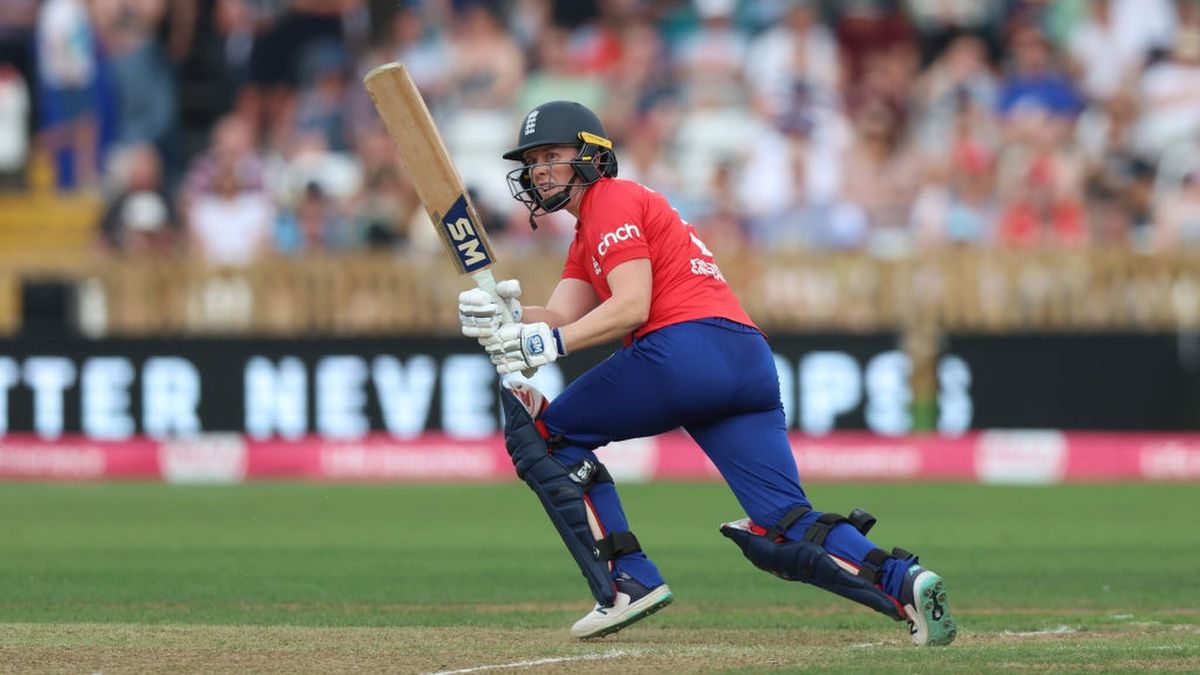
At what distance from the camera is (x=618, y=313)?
6.29 m

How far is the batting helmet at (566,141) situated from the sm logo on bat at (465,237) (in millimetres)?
252

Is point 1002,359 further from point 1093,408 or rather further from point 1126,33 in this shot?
point 1126,33

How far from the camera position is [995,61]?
17.2m

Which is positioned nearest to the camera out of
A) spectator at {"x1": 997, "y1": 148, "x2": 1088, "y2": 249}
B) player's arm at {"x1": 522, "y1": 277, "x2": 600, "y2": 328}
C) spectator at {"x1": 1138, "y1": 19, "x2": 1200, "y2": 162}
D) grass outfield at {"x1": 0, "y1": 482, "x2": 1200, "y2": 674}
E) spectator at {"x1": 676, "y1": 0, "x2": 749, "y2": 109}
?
grass outfield at {"x1": 0, "y1": 482, "x2": 1200, "y2": 674}

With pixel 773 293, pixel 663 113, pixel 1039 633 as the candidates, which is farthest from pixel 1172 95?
pixel 1039 633

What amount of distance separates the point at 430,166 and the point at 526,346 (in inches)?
34.2

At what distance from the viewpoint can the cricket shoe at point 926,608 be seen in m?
6.12

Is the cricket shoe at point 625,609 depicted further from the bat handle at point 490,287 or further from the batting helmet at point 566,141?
the batting helmet at point 566,141

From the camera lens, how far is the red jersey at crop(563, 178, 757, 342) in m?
6.40

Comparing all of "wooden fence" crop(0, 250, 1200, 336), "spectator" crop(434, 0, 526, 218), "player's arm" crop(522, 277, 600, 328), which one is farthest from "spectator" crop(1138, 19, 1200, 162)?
"player's arm" crop(522, 277, 600, 328)

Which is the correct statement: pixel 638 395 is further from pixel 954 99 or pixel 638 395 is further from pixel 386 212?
pixel 954 99

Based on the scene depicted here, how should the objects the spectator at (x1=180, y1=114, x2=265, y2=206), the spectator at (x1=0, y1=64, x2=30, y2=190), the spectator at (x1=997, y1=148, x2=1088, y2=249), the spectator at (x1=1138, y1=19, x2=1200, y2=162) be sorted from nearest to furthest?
the spectator at (x1=997, y1=148, x2=1088, y2=249), the spectator at (x1=1138, y1=19, x2=1200, y2=162), the spectator at (x1=180, y1=114, x2=265, y2=206), the spectator at (x1=0, y1=64, x2=30, y2=190)

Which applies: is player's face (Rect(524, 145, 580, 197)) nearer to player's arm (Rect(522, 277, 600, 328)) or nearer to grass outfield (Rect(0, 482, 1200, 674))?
player's arm (Rect(522, 277, 600, 328))

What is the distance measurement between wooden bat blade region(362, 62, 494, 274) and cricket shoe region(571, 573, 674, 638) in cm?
117
